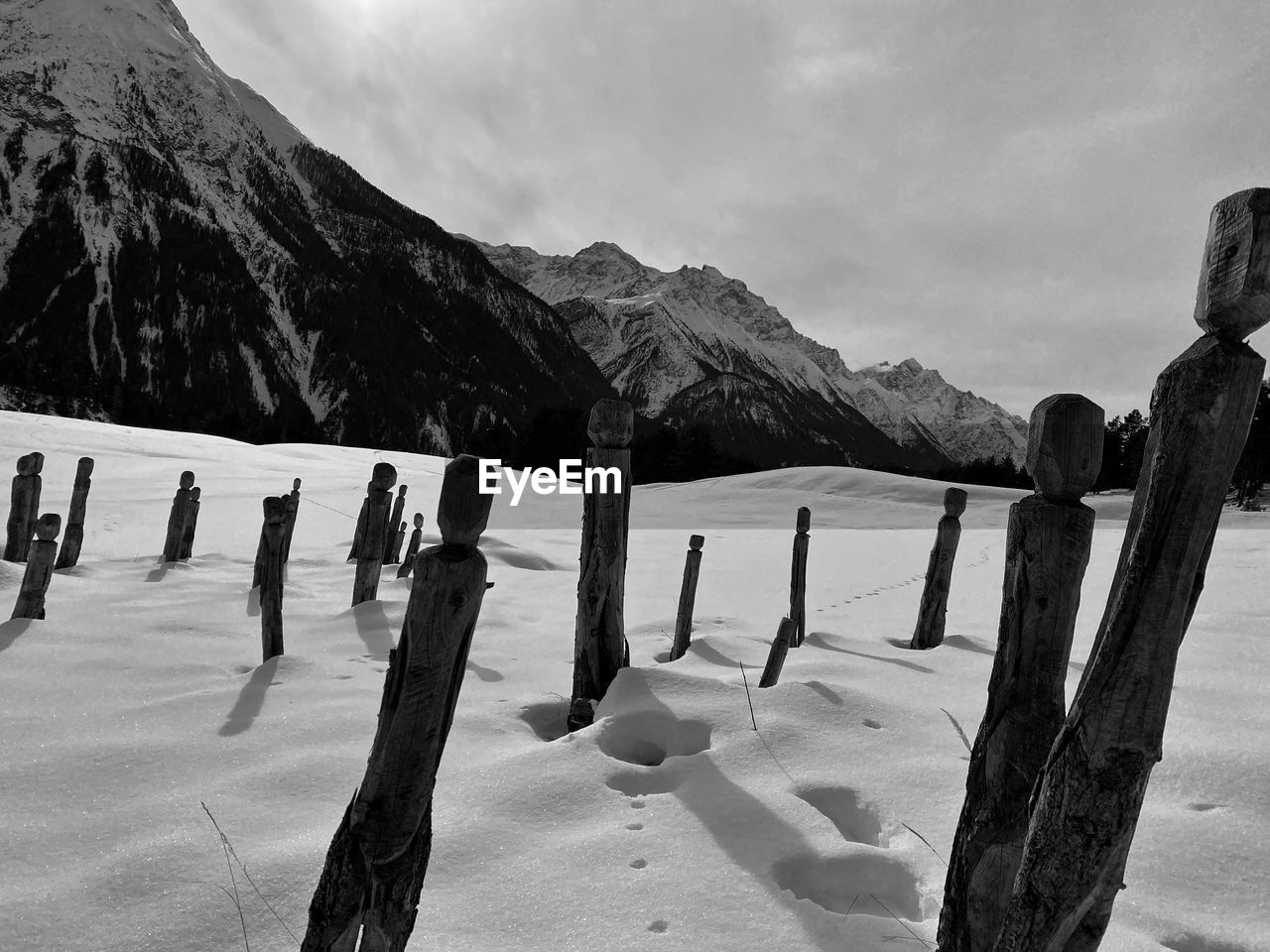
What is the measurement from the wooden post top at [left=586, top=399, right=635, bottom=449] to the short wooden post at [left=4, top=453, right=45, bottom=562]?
565 cm

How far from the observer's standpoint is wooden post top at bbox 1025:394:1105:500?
154 centimetres

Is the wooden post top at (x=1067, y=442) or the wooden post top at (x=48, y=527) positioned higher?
the wooden post top at (x=1067, y=442)

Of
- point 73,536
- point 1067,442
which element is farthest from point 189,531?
point 1067,442

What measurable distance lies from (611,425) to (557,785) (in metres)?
1.96

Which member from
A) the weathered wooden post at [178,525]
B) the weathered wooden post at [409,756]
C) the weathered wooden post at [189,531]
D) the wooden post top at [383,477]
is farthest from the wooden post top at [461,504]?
the weathered wooden post at [189,531]

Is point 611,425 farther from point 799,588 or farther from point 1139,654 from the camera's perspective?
point 799,588

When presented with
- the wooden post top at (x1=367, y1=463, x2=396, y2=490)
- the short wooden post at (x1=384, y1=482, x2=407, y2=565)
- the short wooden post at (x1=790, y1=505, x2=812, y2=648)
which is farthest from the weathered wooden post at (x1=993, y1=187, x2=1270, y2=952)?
the short wooden post at (x1=384, y1=482, x2=407, y2=565)

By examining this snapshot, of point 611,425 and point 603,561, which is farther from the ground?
point 611,425

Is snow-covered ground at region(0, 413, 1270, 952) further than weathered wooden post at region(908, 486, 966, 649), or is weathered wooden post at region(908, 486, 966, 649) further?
weathered wooden post at region(908, 486, 966, 649)

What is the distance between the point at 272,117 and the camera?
546 ft

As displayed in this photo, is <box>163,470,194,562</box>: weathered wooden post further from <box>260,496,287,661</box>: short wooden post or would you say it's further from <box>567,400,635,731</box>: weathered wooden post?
<box>567,400,635,731</box>: weathered wooden post

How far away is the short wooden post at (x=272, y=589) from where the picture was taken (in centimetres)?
410

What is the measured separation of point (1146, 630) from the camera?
1251 mm

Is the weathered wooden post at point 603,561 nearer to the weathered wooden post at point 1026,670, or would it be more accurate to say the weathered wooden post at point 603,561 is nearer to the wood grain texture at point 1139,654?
the weathered wooden post at point 1026,670
